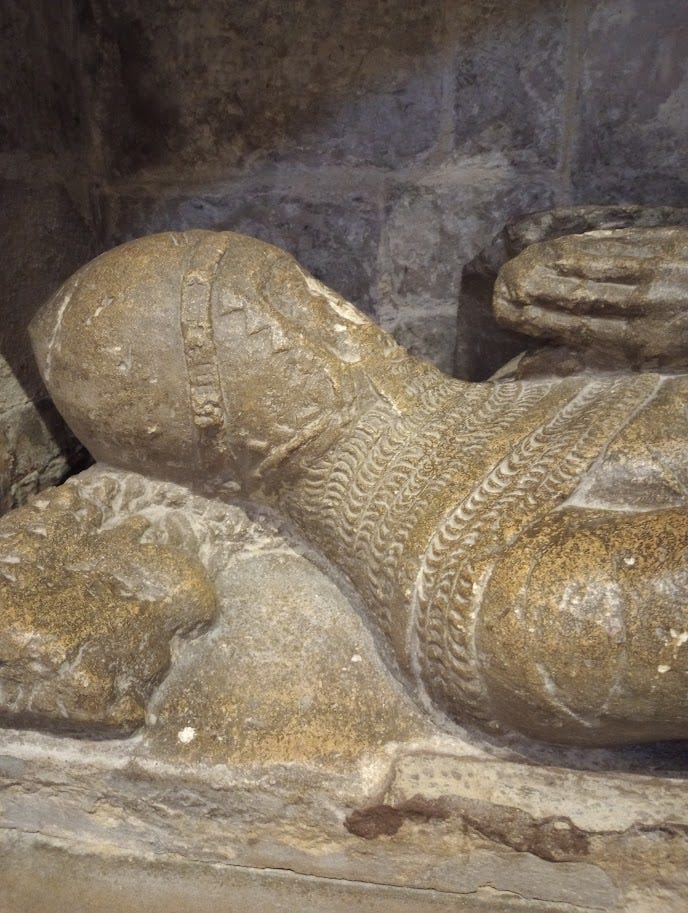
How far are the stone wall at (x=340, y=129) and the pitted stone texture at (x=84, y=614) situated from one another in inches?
23.6

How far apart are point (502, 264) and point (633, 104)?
1.69 ft

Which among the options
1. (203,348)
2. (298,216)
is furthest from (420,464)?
(298,216)

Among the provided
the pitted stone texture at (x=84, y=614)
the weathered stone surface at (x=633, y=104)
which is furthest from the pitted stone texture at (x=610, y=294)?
the pitted stone texture at (x=84, y=614)

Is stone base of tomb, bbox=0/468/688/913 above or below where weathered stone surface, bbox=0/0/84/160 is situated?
below

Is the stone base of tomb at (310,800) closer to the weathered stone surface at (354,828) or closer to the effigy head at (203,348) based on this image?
the weathered stone surface at (354,828)

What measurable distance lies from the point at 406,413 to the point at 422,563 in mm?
345

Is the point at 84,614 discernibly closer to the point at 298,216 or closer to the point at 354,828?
the point at 354,828

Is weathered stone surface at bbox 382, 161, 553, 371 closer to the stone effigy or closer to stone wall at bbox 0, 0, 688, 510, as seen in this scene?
stone wall at bbox 0, 0, 688, 510

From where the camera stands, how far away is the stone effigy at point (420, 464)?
46.1 inches

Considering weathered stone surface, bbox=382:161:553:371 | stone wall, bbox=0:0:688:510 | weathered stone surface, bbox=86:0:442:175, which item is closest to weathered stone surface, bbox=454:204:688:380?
weathered stone surface, bbox=382:161:553:371

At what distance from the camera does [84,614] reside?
144 centimetres

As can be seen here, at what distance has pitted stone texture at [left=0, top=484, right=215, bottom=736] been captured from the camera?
4.60 ft

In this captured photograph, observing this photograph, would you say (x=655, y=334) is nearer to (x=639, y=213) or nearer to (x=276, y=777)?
(x=639, y=213)

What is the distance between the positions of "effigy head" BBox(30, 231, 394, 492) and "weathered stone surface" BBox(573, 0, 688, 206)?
2.78 ft
